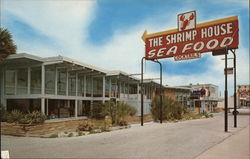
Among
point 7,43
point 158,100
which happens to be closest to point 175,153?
point 7,43

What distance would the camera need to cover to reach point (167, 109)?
22.7 meters

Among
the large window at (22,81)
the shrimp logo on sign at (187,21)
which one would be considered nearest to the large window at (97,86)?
the large window at (22,81)

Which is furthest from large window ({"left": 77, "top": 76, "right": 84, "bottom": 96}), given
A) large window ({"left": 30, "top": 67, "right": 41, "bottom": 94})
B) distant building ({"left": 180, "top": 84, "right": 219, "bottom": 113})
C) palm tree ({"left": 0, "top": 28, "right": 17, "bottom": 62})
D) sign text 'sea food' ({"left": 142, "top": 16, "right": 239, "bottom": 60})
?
distant building ({"left": 180, "top": 84, "right": 219, "bottom": 113})

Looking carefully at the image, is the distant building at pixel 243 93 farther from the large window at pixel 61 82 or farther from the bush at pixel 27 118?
the bush at pixel 27 118

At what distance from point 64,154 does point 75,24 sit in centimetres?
403

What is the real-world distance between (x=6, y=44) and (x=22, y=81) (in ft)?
13.5

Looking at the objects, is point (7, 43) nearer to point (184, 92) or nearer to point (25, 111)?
point (25, 111)

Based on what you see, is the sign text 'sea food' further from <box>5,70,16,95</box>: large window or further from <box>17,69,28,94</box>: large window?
<box>5,70,16,95</box>: large window

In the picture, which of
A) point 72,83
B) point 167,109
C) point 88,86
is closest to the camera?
point 72,83

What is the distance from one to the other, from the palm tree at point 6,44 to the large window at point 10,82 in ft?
8.71

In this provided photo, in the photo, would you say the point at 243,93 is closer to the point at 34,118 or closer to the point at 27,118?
the point at 34,118

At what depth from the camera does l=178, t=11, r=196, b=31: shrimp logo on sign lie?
1537cm

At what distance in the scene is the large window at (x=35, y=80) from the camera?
17.7 metres

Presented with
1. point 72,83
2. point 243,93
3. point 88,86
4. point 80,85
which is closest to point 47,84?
point 72,83
